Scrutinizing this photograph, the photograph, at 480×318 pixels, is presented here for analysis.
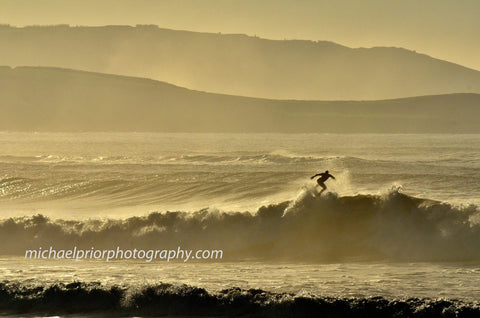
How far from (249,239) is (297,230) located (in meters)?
1.54

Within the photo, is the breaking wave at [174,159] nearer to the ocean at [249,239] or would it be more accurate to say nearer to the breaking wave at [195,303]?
the ocean at [249,239]

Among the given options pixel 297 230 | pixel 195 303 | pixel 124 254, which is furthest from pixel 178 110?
pixel 195 303

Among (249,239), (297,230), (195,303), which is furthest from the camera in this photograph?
(297,230)

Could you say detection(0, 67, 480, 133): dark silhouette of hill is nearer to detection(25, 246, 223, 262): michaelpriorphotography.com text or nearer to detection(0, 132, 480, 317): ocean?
detection(0, 132, 480, 317): ocean

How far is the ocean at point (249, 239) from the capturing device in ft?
60.7

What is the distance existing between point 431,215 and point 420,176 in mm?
14574

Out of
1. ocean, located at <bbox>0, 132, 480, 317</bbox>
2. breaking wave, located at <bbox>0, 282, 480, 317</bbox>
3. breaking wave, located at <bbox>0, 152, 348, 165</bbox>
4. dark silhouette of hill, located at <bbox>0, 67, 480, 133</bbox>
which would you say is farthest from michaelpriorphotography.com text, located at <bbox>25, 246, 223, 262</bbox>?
dark silhouette of hill, located at <bbox>0, 67, 480, 133</bbox>

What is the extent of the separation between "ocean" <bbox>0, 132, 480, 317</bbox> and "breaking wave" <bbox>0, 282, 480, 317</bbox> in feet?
0.09

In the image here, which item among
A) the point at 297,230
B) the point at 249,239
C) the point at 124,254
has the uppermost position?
the point at 297,230

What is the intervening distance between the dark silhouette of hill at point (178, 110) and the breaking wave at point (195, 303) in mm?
111535

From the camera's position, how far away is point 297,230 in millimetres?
27469

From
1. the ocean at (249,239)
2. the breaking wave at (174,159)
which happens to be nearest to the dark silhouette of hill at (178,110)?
the breaking wave at (174,159)

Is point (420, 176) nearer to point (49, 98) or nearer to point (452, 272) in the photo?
point (452, 272)

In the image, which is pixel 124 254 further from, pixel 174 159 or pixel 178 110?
pixel 178 110
